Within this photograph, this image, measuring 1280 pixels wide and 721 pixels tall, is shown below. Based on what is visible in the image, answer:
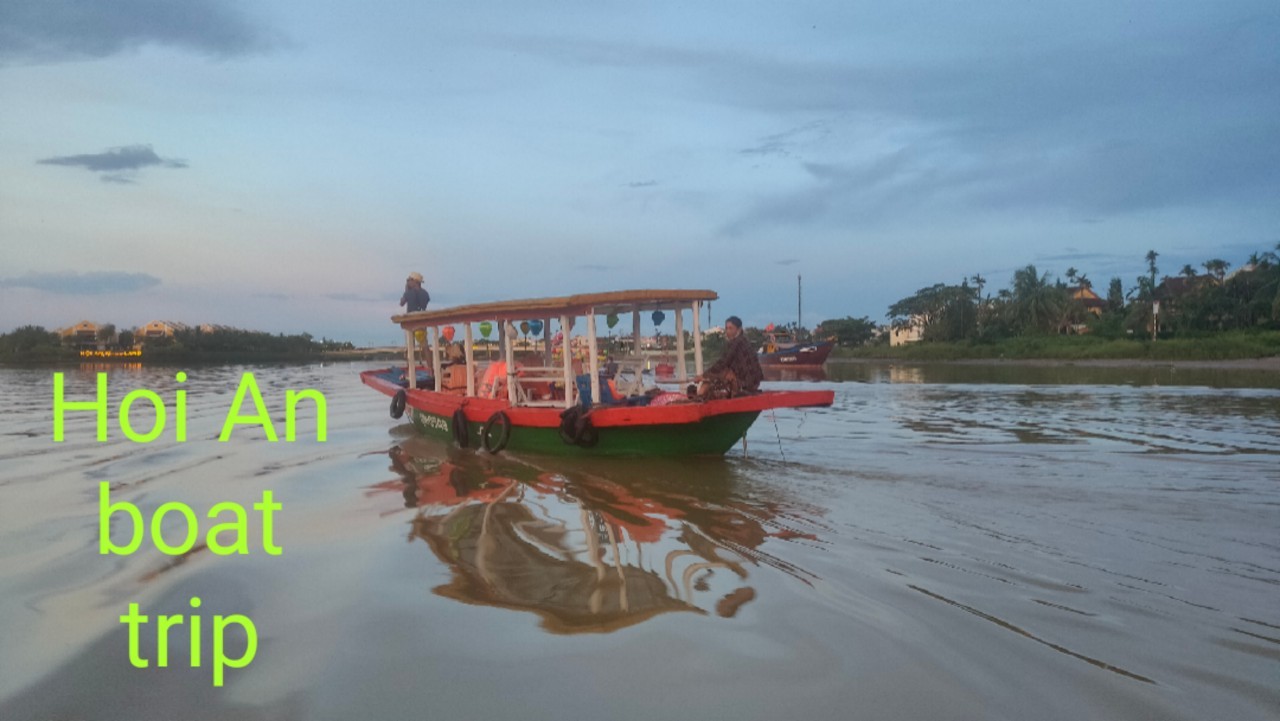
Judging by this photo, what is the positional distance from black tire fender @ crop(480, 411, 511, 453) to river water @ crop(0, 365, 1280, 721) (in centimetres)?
56

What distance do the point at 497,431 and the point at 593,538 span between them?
4.79 meters

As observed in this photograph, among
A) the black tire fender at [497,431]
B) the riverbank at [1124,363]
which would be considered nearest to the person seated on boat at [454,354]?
the black tire fender at [497,431]

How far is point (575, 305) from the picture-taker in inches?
388

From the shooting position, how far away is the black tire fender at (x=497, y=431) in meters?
10.3

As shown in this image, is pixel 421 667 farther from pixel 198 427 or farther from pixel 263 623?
pixel 198 427

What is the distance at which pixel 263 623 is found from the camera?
428cm

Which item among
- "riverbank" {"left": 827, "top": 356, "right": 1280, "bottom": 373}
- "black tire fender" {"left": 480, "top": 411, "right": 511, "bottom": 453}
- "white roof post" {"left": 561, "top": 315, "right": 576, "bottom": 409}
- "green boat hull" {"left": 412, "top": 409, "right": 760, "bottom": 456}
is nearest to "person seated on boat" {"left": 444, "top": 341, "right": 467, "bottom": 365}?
"black tire fender" {"left": 480, "top": 411, "right": 511, "bottom": 453}

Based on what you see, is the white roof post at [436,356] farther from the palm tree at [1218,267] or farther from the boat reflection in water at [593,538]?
the palm tree at [1218,267]

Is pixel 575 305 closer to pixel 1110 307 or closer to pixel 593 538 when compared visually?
pixel 593 538

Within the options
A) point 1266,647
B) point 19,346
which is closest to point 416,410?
point 1266,647

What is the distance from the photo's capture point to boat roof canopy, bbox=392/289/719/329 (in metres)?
9.60

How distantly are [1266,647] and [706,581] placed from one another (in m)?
2.75

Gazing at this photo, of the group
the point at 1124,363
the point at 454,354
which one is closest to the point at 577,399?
the point at 454,354

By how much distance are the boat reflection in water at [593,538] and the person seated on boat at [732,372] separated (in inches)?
36.3
